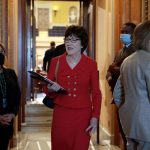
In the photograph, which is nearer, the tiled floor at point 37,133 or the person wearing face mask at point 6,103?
the person wearing face mask at point 6,103

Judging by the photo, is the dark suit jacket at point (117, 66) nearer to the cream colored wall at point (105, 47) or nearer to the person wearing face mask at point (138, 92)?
the cream colored wall at point (105, 47)

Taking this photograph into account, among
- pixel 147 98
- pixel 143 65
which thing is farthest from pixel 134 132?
pixel 143 65

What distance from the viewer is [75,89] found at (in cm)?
310

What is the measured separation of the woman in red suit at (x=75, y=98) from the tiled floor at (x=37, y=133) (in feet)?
9.66

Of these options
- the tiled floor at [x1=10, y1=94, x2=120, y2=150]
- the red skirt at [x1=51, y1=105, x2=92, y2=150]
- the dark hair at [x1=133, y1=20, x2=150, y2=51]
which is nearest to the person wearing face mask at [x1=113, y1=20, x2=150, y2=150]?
the dark hair at [x1=133, y1=20, x2=150, y2=51]

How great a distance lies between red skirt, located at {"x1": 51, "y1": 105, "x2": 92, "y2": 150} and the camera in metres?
3.07

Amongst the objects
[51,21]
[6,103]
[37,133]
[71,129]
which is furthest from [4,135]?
[51,21]

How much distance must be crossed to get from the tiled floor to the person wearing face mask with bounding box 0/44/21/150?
2.26m

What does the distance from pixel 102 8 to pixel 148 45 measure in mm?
4361

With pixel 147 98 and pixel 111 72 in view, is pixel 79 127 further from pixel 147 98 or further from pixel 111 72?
pixel 111 72

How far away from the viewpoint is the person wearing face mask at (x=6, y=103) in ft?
12.3

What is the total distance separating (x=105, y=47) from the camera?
6.83m

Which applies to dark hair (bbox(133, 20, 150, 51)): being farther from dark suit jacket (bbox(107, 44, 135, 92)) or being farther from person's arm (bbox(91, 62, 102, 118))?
dark suit jacket (bbox(107, 44, 135, 92))

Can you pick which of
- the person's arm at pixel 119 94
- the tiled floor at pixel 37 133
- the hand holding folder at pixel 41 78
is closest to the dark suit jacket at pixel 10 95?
the hand holding folder at pixel 41 78
